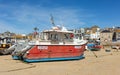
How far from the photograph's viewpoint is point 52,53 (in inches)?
896

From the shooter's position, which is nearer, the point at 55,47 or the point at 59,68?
the point at 59,68

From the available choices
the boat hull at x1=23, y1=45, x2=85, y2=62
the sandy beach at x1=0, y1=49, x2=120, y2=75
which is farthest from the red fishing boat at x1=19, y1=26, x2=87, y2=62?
the sandy beach at x1=0, y1=49, x2=120, y2=75

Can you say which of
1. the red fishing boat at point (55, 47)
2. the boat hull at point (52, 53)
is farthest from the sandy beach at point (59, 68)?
the red fishing boat at point (55, 47)

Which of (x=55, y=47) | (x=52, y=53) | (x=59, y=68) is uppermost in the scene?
(x=55, y=47)

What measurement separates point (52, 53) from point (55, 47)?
0.71 meters

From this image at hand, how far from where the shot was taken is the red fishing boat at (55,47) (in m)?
21.8

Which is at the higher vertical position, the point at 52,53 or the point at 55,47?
the point at 55,47

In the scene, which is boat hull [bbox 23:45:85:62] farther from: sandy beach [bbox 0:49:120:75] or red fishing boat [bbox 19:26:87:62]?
sandy beach [bbox 0:49:120:75]

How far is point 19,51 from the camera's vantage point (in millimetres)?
23047

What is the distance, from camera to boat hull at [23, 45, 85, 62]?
70.9 feet

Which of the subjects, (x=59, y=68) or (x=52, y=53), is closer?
(x=59, y=68)

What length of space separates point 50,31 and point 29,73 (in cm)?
936

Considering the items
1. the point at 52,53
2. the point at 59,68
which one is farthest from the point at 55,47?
the point at 59,68

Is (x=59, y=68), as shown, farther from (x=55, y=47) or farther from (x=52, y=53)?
(x=55, y=47)
